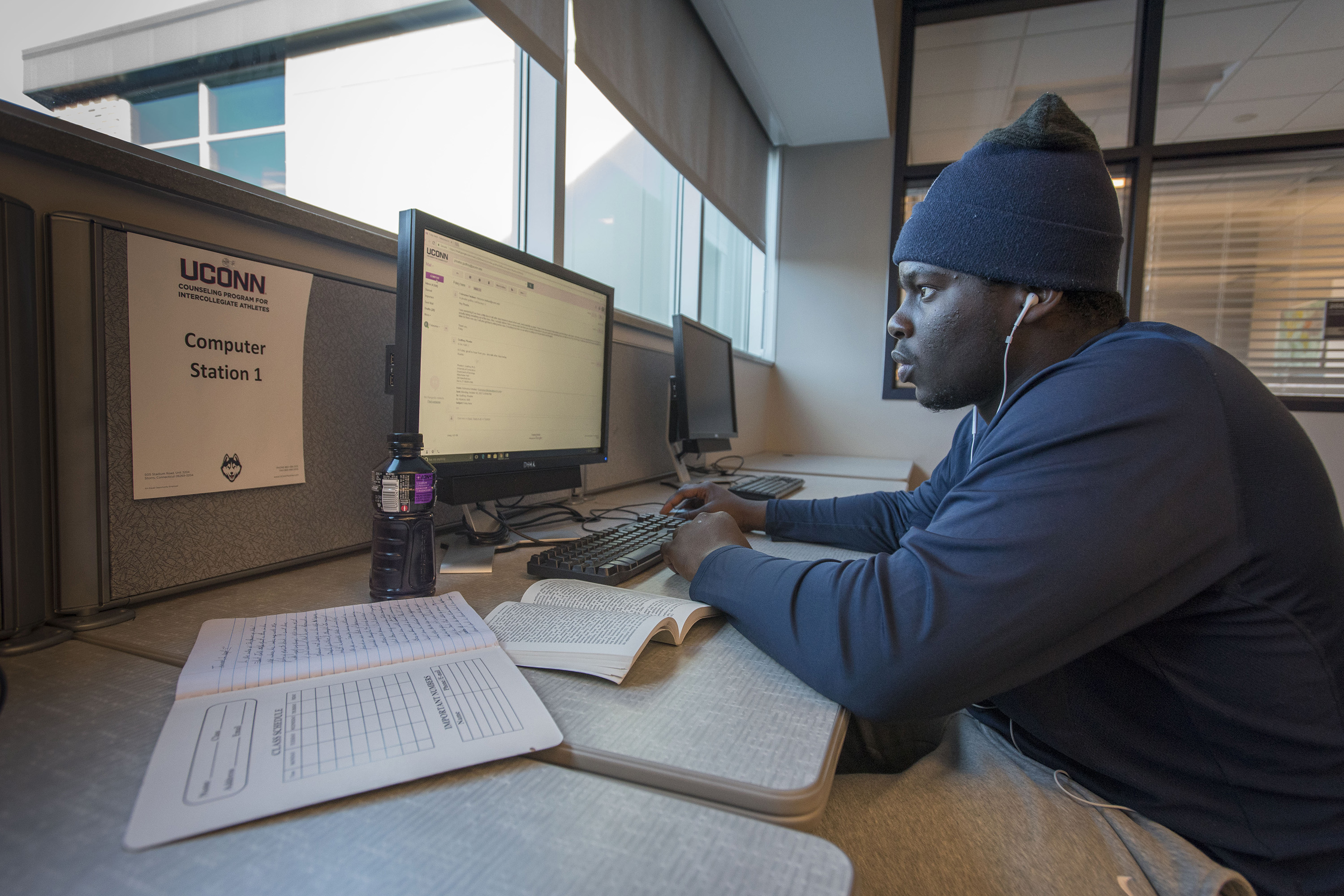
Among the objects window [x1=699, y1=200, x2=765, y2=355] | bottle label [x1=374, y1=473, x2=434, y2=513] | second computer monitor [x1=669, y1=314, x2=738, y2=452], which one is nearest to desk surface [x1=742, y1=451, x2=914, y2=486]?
second computer monitor [x1=669, y1=314, x2=738, y2=452]

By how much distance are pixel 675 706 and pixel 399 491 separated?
1.21ft

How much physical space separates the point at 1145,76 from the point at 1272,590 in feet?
10.9

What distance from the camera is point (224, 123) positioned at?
0.94 meters

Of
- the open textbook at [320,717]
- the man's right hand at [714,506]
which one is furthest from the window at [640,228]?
the open textbook at [320,717]

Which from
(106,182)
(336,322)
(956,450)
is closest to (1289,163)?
(956,450)

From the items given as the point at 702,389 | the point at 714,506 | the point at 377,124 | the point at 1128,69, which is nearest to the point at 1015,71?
the point at 1128,69

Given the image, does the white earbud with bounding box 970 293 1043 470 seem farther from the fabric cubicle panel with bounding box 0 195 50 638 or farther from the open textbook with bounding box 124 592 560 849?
the fabric cubicle panel with bounding box 0 195 50 638

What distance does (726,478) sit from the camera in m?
1.84

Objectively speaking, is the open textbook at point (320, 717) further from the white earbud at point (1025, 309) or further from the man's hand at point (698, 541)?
the white earbud at point (1025, 309)

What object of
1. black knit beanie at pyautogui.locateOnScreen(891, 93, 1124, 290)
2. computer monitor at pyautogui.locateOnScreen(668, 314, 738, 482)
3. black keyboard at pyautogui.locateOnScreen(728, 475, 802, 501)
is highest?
black knit beanie at pyautogui.locateOnScreen(891, 93, 1124, 290)

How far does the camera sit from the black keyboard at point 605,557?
0.75 metres

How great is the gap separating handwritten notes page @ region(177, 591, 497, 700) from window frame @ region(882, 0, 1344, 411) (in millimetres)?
2366

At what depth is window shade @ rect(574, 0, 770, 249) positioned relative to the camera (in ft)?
5.30

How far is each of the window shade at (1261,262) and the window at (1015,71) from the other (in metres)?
0.48
